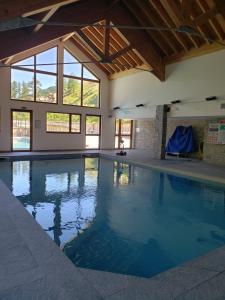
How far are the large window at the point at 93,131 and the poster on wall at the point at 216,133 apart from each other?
231 inches

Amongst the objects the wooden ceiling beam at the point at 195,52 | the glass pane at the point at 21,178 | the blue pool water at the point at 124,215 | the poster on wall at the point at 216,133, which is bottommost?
the blue pool water at the point at 124,215

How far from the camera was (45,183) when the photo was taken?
6344mm

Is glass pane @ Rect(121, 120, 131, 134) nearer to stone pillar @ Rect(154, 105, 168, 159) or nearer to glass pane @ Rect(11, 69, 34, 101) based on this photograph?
stone pillar @ Rect(154, 105, 168, 159)

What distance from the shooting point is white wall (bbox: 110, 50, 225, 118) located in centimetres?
798

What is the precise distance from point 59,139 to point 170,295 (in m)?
10.5

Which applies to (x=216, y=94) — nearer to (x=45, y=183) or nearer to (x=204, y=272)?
(x=45, y=183)

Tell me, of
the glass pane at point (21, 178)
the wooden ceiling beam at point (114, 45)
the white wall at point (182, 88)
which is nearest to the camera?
the glass pane at point (21, 178)

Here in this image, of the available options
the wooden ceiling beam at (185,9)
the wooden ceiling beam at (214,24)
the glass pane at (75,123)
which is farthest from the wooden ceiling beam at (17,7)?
the glass pane at (75,123)

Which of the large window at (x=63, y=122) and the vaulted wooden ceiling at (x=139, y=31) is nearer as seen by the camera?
the vaulted wooden ceiling at (x=139, y=31)

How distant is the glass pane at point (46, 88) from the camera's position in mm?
11016

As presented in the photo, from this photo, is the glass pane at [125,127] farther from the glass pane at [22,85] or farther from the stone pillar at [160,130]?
the glass pane at [22,85]

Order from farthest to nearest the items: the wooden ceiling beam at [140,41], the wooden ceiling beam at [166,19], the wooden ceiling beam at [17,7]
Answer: the wooden ceiling beam at [140,41]
the wooden ceiling beam at [166,19]
the wooden ceiling beam at [17,7]

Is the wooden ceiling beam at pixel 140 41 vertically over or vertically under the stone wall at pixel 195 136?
over

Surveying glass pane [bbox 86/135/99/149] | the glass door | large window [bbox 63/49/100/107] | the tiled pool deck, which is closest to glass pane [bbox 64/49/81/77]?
large window [bbox 63/49/100/107]
